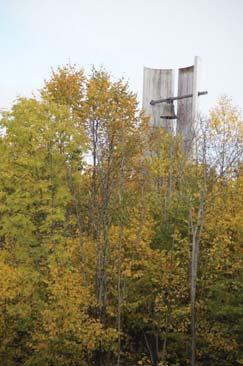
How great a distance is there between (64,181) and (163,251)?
7.04m

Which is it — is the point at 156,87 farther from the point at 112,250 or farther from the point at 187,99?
the point at 112,250

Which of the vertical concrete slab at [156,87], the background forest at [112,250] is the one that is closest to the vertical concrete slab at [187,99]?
the vertical concrete slab at [156,87]

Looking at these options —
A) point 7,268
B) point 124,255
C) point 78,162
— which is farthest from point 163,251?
point 78,162

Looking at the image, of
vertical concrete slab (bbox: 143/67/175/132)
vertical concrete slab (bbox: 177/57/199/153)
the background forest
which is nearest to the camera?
the background forest

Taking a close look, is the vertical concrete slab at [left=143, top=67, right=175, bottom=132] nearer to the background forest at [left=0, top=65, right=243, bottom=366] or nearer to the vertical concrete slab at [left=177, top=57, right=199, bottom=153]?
the vertical concrete slab at [left=177, top=57, right=199, bottom=153]

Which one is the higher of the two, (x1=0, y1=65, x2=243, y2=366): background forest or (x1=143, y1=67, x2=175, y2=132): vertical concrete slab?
(x1=143, y1=67, x2=175, y2=132): vertical concrete slab

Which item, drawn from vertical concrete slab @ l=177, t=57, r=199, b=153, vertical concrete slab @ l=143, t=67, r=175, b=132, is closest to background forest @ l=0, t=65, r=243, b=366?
vertical concrete slab @ l=177, t=57, r=199, b=153

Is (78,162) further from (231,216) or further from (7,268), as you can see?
(231,216)

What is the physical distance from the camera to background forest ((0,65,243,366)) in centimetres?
2289

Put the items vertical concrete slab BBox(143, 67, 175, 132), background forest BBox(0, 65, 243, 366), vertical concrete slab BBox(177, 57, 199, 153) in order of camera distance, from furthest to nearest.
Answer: vertical concrete slab BBox(143, 67, 175, 132) → vertical concrete slab BBox(177, 57, 199, 153) → background forest BBox(0, 65, 243, 366)

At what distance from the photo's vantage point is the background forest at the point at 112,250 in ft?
75.1

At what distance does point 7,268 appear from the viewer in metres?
24.8

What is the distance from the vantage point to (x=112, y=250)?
2398 cm

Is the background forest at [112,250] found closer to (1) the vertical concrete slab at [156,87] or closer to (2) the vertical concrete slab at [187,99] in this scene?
(2) the vertical concrete slab at [187,99]
